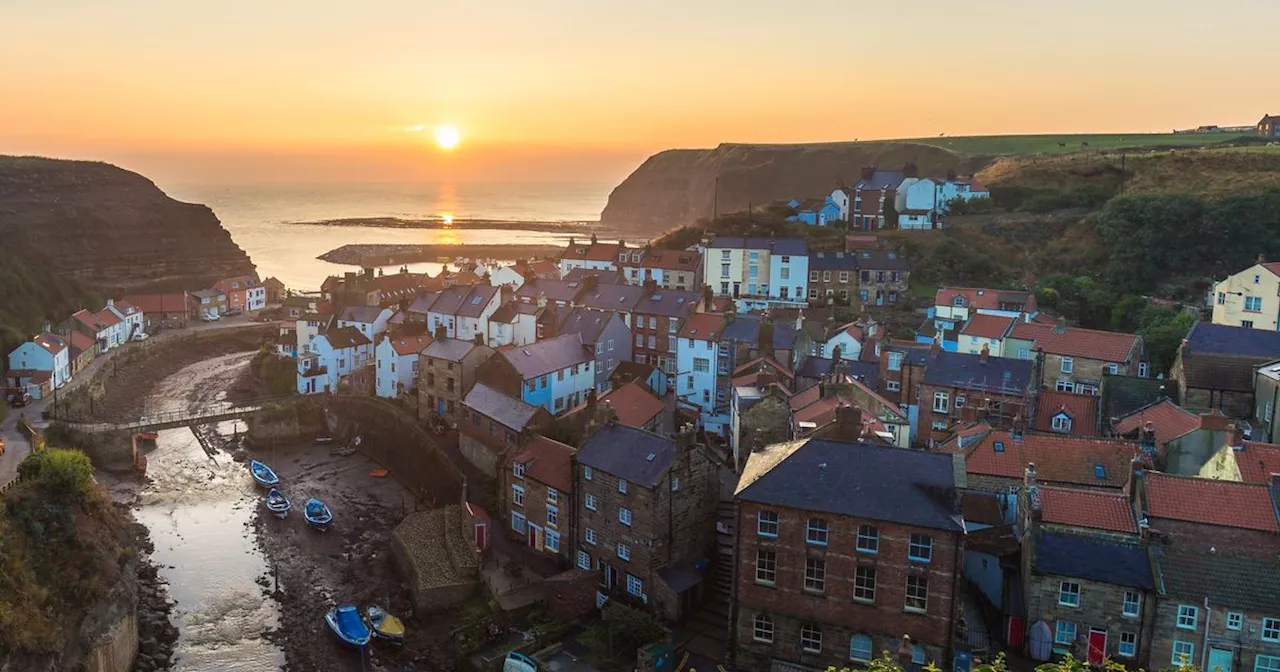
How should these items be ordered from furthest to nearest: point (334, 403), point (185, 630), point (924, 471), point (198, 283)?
point (198, 283)
point (334, 403)
point (185, 630)
point (924, 471)

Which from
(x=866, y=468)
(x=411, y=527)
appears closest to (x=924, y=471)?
(x=866, y=468)

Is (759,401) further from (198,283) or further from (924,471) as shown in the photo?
(198,283)

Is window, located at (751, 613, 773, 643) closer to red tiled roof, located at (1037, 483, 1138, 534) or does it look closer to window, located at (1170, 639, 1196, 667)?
red tiled roof, located at (1037, 483, 1138, 534)

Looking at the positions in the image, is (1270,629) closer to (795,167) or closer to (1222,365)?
(1222,365)

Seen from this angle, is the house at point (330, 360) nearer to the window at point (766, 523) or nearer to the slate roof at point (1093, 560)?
the window at point (766, 523)

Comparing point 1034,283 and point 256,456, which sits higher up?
point 1034,283

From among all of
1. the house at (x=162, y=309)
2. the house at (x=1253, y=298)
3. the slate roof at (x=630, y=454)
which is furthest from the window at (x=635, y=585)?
the house at (x=162, y=309)

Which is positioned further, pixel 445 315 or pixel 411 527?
pixel 445 315
